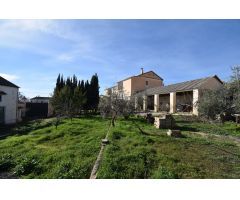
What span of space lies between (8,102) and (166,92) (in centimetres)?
1854

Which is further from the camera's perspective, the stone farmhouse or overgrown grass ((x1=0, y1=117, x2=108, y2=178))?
the stone farmhouse

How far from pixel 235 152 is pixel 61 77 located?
93.8 ft

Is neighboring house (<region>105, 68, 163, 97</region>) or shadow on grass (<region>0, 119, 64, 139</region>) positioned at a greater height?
neighboring house (<region>105, 68, 163, 97</region>)

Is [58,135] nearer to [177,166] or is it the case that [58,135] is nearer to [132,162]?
[132,162]

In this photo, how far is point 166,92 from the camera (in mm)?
29938

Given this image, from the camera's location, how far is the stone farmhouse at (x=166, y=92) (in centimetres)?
2440

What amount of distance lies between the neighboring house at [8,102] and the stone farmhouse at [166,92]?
1226cm

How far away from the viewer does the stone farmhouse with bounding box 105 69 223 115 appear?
961 inches

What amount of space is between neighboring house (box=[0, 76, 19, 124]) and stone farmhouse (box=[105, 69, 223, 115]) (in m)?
12.3

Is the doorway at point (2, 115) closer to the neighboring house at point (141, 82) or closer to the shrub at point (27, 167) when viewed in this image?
the neighboring house at point (141, 82)

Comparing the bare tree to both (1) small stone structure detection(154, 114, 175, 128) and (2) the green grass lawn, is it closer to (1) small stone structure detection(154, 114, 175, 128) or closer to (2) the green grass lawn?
(1) small stone structure detection(154, 114, 175, 128)

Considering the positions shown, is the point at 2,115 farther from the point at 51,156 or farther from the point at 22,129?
the point at 51,156

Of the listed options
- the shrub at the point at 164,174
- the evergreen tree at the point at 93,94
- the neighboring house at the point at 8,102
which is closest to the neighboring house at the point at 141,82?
the evergreen tree at the point at 93,94

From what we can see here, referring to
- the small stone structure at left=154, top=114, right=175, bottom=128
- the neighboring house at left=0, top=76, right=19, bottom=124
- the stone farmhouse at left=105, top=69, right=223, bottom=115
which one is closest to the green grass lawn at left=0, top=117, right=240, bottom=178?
the small stone structure at left=154, top=114, right=175, bottom=128
